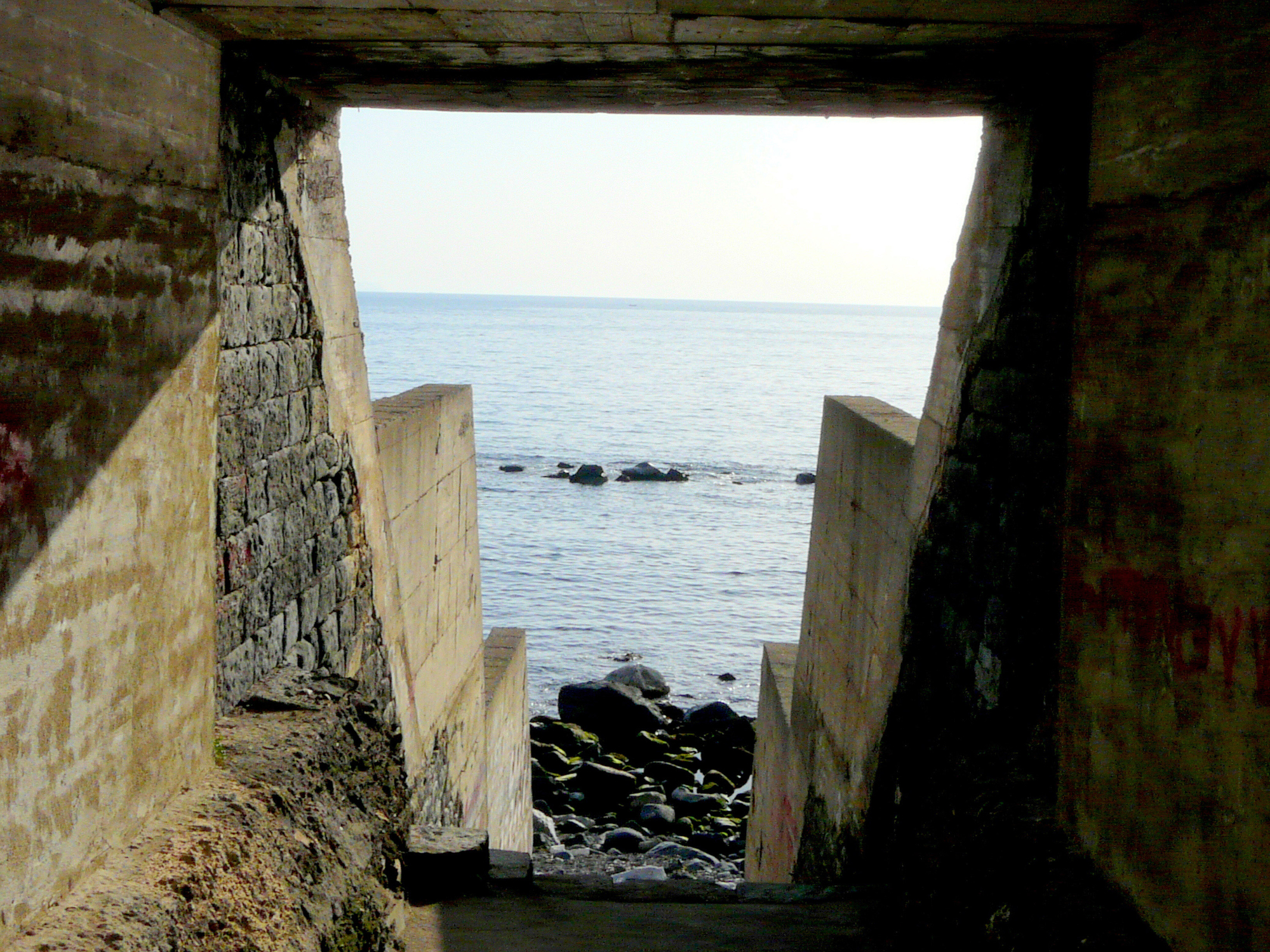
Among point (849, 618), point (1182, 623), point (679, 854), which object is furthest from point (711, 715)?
point (1182, 623)

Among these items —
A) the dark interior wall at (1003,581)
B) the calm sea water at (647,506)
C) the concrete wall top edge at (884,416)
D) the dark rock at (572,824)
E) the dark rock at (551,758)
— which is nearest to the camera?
the dark interior wall at (1003,581)

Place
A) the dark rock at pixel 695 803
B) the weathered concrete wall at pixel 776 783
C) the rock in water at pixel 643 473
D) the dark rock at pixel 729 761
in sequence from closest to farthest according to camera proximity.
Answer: the weathered concrete wall at pixel 776 783
the dark rock at pixel 695 803
the dark rock at pixel 729 761
the rock in water at pixel 643 473

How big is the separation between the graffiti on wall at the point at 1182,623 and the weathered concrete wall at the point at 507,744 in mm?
7365

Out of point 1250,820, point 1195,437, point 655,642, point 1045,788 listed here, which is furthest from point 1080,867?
A: point 655,642

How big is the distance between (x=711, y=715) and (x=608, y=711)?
162 cm

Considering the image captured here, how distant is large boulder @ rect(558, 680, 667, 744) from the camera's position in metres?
18.1

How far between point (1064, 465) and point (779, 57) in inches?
78.4

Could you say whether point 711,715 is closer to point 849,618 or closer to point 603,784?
point 603,784

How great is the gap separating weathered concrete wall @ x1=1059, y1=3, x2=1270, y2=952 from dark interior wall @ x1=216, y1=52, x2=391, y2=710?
10.8 ft

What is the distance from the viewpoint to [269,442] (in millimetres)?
5262

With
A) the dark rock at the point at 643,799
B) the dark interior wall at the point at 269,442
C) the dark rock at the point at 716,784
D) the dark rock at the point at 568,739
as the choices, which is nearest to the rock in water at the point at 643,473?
the dark rock at the point at 568,739

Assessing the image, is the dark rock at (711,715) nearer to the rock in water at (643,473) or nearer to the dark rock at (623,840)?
the dark rock at (623,840)

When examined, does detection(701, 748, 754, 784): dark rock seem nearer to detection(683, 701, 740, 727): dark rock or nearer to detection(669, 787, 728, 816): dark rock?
detection(683, 701, 740, 727): dark rock

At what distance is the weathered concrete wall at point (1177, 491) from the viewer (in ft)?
9.25
